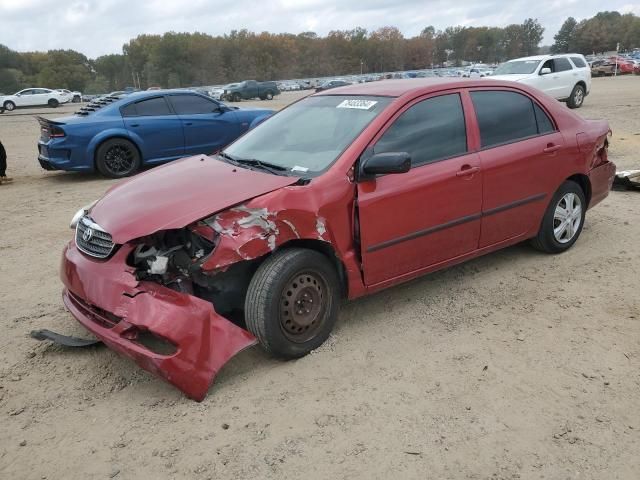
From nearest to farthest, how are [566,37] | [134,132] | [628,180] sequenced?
[628,180] → [134,132] → [566,37]

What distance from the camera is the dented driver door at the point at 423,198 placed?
146 inches

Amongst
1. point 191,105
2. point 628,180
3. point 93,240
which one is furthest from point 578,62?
point 93,240

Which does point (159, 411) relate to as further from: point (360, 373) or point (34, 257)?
point (34, 257)

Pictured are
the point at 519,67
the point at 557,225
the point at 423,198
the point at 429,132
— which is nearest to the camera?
the point at 423,198

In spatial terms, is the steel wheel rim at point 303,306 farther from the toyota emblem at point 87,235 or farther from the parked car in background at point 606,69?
the parked car in background at point 606,69

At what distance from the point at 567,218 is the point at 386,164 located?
2396mm

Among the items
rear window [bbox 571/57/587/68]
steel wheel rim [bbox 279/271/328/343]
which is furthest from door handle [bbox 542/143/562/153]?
rear window [bbox 571/57/587/68]

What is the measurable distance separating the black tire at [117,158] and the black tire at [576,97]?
14.3 m

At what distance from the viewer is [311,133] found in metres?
4.09

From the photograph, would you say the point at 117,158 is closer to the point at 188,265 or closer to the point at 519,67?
the point at 188,265

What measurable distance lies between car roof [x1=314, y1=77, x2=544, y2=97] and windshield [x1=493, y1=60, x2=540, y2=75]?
13872mm

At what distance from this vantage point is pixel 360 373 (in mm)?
3363

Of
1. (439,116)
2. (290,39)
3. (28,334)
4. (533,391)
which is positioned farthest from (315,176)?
(290,39)

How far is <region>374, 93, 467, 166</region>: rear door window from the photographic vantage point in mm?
3867
